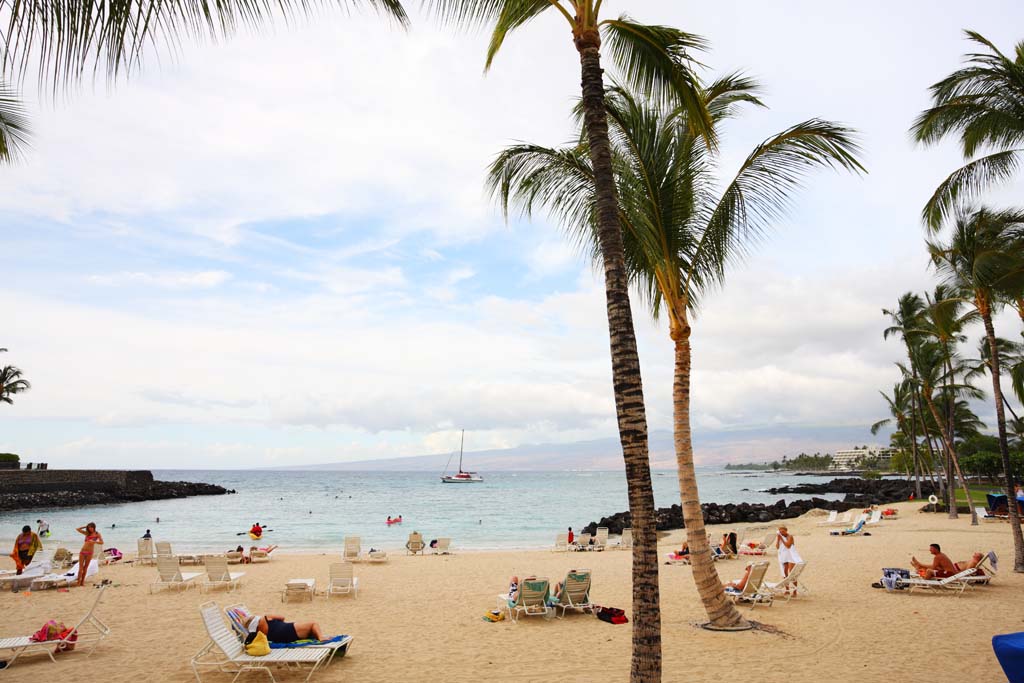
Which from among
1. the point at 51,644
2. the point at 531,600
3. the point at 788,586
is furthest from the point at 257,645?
the point at 788,586

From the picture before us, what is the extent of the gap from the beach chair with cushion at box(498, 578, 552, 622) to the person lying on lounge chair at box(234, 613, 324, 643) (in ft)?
11.5

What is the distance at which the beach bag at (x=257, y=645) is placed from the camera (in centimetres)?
728

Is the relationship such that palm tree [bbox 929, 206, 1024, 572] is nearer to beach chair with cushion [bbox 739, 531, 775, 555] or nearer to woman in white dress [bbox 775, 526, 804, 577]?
woman in white dress [bbox 775, 526, 804, 577]

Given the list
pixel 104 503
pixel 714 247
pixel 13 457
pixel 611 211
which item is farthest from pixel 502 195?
pixel 13 457

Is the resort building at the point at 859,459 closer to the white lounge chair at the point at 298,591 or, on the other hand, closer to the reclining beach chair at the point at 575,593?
the reclining beach chair at the point at 575,593

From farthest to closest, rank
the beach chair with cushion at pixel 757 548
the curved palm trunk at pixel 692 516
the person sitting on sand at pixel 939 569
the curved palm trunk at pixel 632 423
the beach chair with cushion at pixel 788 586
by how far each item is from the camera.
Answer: the beach chair with cushion at pixel 757 548, the person sitting on sand at pixel 939 569, the beach chair with cushion at pixel 788 586, the curved palm trunk at pixel 692 516, the curved palm trunk at pixel 632 423

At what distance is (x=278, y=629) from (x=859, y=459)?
18474cm

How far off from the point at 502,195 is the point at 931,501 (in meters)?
33.7

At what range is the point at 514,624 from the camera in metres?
10.2

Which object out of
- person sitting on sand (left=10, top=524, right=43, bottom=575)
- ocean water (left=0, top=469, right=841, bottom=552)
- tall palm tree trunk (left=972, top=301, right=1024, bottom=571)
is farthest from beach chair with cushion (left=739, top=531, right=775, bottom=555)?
person sitting on sand (left=10, top=524, right=43, bottom=575)

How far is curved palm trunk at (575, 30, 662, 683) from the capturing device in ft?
15.6

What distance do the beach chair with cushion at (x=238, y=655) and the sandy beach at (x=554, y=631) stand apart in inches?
7.8

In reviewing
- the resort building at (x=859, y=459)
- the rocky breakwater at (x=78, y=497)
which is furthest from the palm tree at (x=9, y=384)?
the resort building at (x=859, y=459)

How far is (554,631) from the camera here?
9.64 metres
